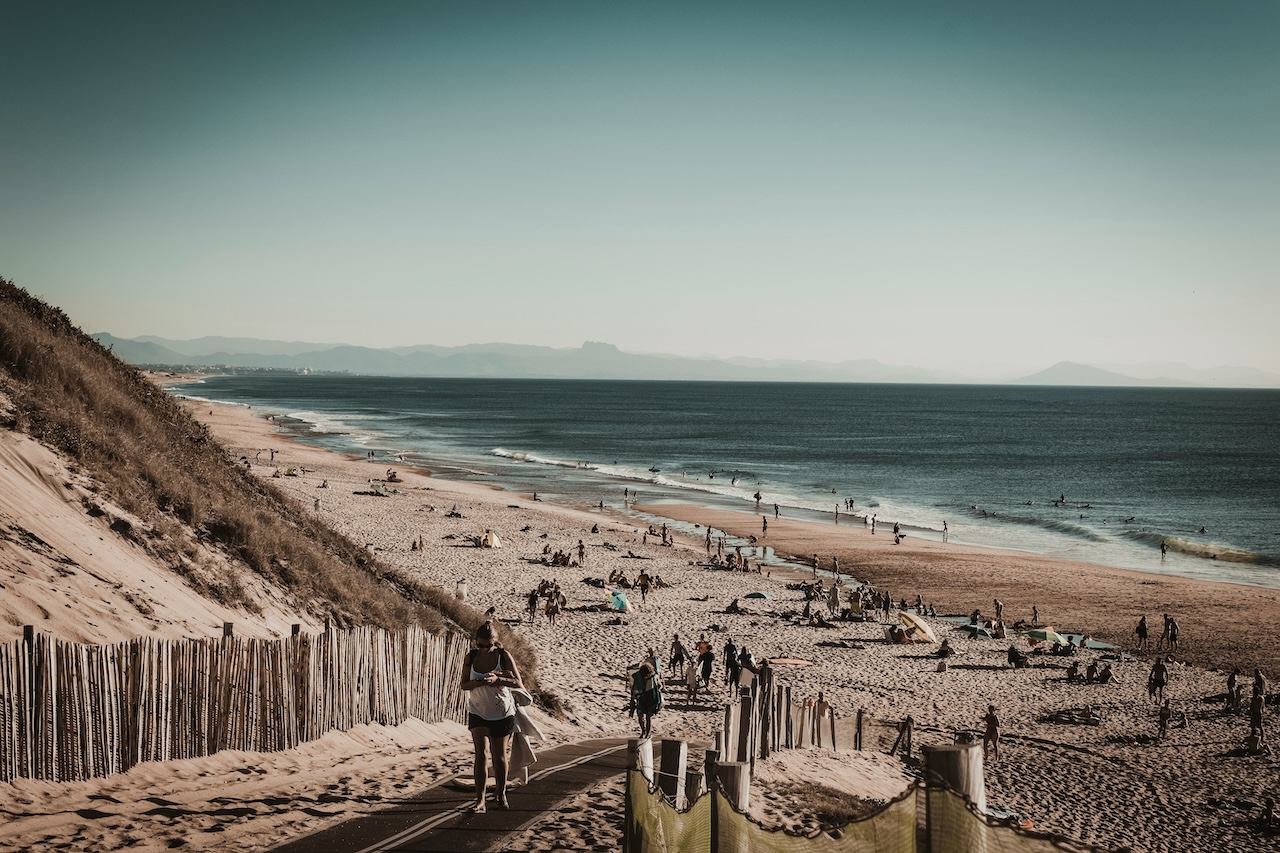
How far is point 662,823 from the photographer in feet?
17.8

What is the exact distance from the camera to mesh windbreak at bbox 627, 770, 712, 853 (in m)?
5.22

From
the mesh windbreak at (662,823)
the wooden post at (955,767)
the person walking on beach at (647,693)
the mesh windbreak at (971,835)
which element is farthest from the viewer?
the person walking on beach at (647,693)

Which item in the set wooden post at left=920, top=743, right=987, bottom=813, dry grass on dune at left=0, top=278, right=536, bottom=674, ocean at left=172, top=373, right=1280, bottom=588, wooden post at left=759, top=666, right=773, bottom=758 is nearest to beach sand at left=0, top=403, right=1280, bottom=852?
wooden post at left=759, top=666, right=773, bottom=758

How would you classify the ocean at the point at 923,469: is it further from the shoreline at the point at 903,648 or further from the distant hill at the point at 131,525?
the distant hill at the point at 131,525

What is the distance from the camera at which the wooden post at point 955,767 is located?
455 centimetres

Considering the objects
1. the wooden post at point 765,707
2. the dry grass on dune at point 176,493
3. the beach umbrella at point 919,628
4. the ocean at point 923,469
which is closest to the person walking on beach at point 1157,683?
the beach umbrella at point 919,628

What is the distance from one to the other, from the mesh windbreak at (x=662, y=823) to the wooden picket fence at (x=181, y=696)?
16.2 ft

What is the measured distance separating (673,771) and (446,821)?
211 cm

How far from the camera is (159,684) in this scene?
309 inches

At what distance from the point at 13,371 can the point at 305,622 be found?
22.6ft

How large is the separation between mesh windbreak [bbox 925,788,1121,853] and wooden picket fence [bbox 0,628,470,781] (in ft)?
22.8

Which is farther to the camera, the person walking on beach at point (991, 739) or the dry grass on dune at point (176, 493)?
the person walking on beach at point (991, 739)

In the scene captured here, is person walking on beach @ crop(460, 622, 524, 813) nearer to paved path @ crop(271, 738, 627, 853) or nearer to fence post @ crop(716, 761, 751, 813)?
paved path @ crop(271, 738, 627, 853)

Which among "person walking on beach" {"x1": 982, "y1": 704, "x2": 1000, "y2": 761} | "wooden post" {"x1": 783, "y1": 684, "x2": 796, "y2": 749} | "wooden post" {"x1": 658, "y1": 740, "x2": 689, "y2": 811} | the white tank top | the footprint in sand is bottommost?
"person walking on beach" {"x1": 982, "y1": 704, "x2": 1000, "y2": 761}
